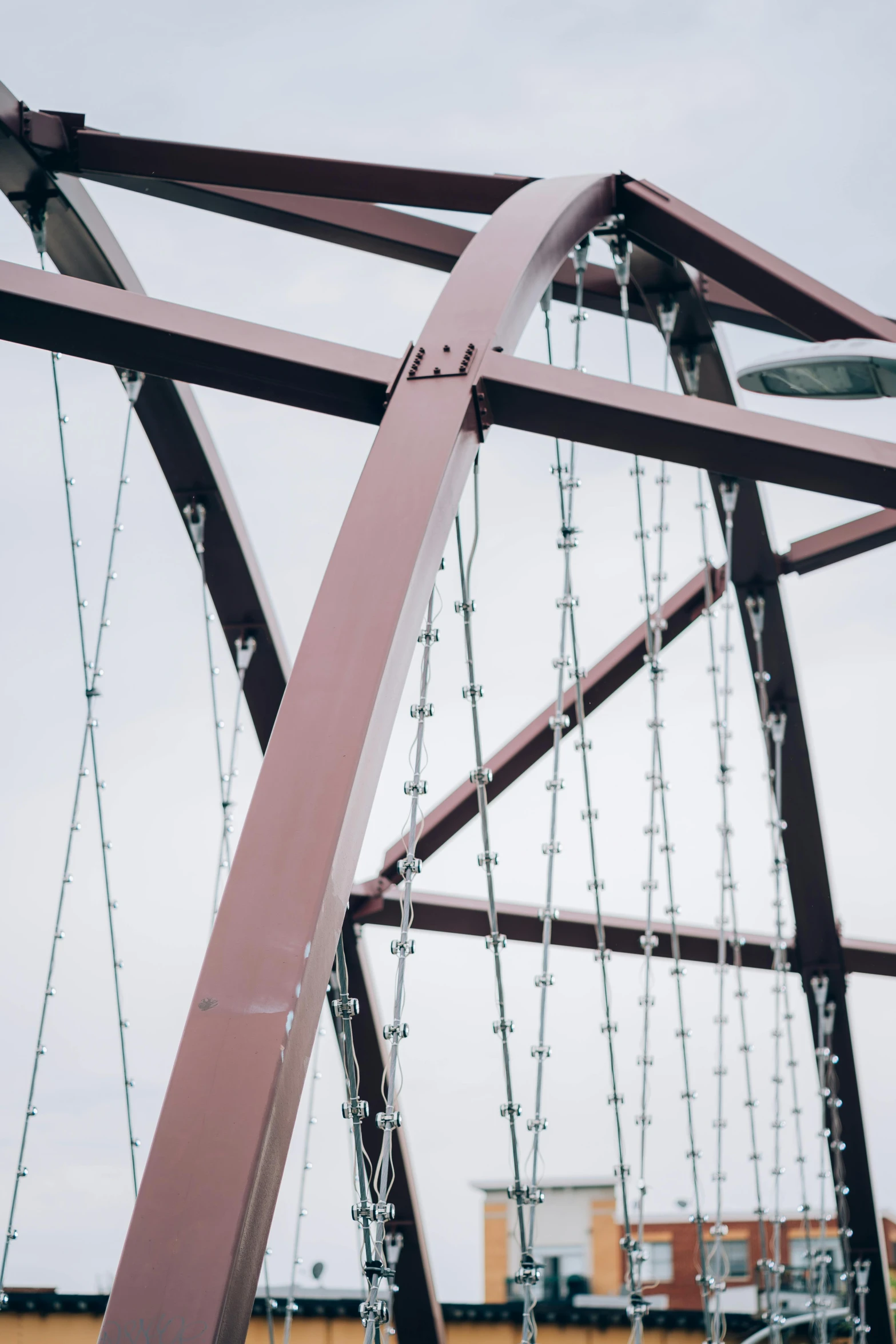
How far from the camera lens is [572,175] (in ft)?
22.5

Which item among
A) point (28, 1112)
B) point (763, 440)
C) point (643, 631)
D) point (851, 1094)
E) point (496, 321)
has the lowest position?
point (28, 1112)

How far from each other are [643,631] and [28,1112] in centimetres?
535

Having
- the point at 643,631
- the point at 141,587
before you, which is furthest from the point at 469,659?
the point at 141,587

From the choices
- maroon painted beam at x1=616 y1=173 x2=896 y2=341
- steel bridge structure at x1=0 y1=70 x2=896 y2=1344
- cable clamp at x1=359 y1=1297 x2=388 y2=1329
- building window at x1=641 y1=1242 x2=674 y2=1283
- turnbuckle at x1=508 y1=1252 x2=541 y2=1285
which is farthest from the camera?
building window at x1=641 y1=1242 x2=674 y2=1283

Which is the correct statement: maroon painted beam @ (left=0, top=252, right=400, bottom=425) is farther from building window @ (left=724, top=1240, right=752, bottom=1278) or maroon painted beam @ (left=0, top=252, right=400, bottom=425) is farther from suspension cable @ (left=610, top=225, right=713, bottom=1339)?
building window @ (left=724, top=1240, right=752, bottom=1278)

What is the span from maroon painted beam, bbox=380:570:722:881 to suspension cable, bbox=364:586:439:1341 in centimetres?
532

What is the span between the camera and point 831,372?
5586mm

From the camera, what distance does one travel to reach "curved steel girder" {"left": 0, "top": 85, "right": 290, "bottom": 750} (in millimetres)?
7449

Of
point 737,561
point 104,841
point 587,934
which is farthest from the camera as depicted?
point 587,934

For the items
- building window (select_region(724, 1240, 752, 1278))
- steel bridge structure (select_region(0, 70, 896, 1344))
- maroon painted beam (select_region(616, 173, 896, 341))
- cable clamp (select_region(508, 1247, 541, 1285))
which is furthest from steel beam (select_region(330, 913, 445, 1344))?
building window (select_region(724, 1240, 752, 1278))

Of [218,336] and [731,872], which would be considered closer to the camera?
[218,336]

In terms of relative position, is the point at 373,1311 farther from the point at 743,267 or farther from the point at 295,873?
the point at 743,267

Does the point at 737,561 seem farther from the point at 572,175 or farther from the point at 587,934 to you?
the point at 572,175

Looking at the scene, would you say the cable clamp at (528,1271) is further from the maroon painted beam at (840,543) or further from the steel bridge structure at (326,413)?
the maroon painted beam at (840,543)
